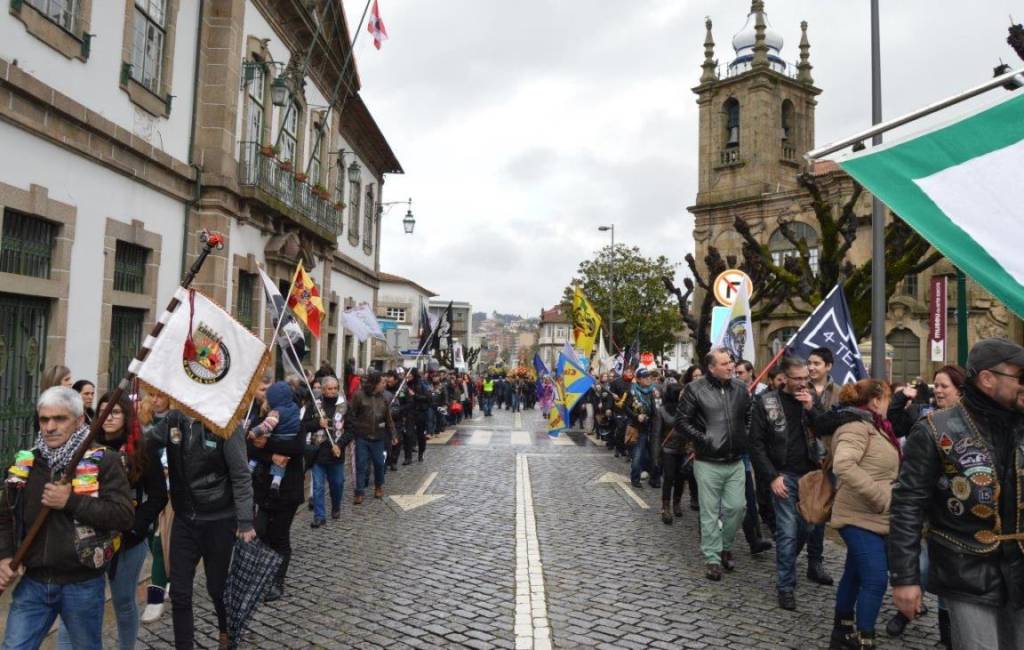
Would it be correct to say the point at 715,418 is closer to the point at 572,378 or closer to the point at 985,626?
Answer: the point at 985,626

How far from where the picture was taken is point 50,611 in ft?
11.7

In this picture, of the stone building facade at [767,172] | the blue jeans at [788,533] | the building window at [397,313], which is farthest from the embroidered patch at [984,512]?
the building window at [397,313]

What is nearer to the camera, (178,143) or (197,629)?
(197,629)

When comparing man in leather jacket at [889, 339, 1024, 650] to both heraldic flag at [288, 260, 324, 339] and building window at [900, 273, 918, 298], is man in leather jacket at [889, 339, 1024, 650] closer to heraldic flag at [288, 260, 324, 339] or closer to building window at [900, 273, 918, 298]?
heraldic flag at [288, 260, 324, 339]

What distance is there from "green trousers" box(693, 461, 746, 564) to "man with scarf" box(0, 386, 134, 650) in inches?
185

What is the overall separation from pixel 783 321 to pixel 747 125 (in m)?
12.9

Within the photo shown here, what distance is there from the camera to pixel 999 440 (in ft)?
10.2

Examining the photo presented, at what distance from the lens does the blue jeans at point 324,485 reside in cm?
877

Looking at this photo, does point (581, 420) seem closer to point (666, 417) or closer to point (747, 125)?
point (666, 417)

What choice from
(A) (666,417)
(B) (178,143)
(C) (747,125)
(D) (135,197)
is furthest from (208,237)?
(C) (747,125)

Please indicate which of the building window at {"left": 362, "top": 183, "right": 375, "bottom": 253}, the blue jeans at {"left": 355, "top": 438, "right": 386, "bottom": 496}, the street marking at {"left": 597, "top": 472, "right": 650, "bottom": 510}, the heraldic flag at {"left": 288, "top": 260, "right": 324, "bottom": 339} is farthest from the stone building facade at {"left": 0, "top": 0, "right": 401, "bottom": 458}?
the building window at {"left": 362, "top": 183, "right": 375, "bottom": 253}

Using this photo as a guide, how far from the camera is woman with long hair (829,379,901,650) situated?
4.73 metres

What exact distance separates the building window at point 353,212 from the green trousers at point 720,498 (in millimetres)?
20275

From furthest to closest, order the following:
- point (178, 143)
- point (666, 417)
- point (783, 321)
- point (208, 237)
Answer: point (783, 321) → point (178, 143) → point (666, 417) → point (208, 237)
